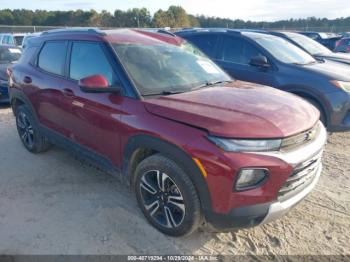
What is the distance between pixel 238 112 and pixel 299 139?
545 millimetres

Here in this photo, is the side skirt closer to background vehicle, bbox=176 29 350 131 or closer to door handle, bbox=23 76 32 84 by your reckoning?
door handle, bbox=23 76 32 84

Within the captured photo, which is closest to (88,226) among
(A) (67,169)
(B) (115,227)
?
(B) (115,227)

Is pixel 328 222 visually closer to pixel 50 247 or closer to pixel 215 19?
pixel 50 247

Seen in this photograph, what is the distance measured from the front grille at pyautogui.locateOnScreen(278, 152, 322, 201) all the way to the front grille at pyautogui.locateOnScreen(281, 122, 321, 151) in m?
0.16

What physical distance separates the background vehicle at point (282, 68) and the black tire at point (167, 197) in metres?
3.41

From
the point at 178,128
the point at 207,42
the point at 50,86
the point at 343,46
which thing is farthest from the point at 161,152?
the point at 343,46

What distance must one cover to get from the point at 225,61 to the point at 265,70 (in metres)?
0.90

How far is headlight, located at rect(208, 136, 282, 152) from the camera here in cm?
248

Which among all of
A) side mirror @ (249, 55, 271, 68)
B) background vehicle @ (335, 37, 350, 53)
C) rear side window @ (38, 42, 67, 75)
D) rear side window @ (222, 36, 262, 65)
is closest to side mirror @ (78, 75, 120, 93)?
rear side window @ (38, 42, 67, 75)

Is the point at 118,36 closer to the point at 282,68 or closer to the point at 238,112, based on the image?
the point at 238,112

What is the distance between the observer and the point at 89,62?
3.61 m

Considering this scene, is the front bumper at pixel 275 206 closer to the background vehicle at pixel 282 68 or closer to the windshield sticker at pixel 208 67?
the windshield sticker at pixel 208 67

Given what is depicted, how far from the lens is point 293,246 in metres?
2.88

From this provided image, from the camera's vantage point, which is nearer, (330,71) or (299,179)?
(299,179)
